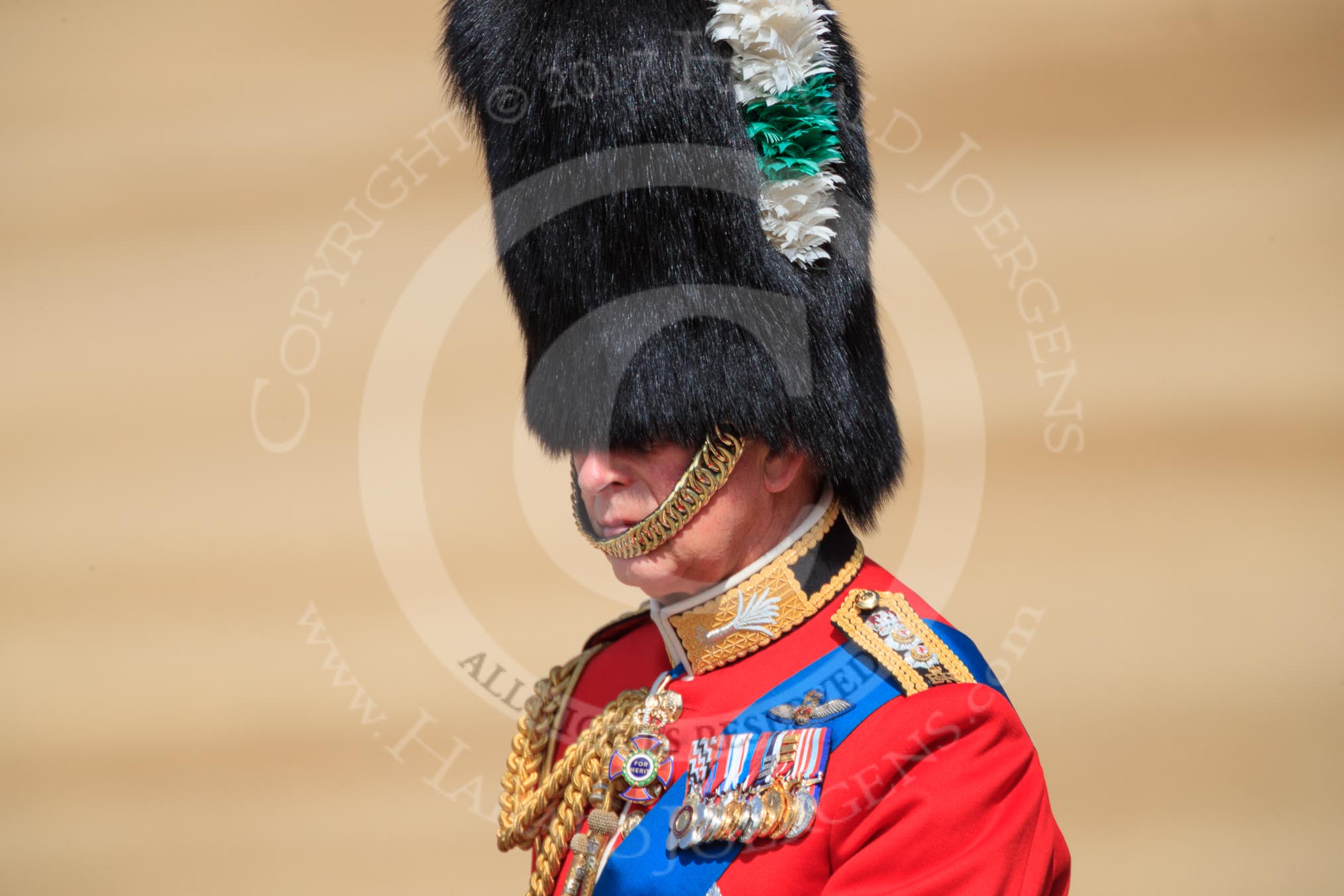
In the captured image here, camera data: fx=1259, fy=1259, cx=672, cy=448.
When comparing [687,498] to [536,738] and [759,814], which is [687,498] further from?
[536,738]

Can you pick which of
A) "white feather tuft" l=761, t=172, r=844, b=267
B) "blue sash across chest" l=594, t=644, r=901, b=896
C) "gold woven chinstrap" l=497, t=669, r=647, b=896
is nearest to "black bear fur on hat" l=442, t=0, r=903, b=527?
"white feather tuft" l=761, t=172, r=844, b=267

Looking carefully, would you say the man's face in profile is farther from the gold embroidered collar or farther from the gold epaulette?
the gold epaulette

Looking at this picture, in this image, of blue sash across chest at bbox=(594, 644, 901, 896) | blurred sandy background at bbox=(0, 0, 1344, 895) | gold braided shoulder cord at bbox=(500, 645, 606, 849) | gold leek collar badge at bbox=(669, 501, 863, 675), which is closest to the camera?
blue sash across chest at bbox=(594, 644, 901, 896)

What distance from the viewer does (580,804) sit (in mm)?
1640

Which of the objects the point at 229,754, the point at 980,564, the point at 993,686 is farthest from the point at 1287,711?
the point at 229,754

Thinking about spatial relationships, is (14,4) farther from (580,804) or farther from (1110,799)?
(1110,799)

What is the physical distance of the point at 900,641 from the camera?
59.3 inches

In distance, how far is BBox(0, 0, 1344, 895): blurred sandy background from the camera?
238cm

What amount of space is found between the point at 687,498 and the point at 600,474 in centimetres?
13

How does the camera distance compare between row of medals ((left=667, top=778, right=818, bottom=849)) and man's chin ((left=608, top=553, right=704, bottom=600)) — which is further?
man's chin ((left=608, top=553, right=704, bottom=600))

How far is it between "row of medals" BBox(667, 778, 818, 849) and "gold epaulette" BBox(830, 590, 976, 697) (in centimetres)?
17

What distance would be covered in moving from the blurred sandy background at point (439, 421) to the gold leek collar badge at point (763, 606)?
94 centimetres

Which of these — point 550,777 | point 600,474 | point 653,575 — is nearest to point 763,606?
point 653,575

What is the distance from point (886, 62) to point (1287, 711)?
1471mm
